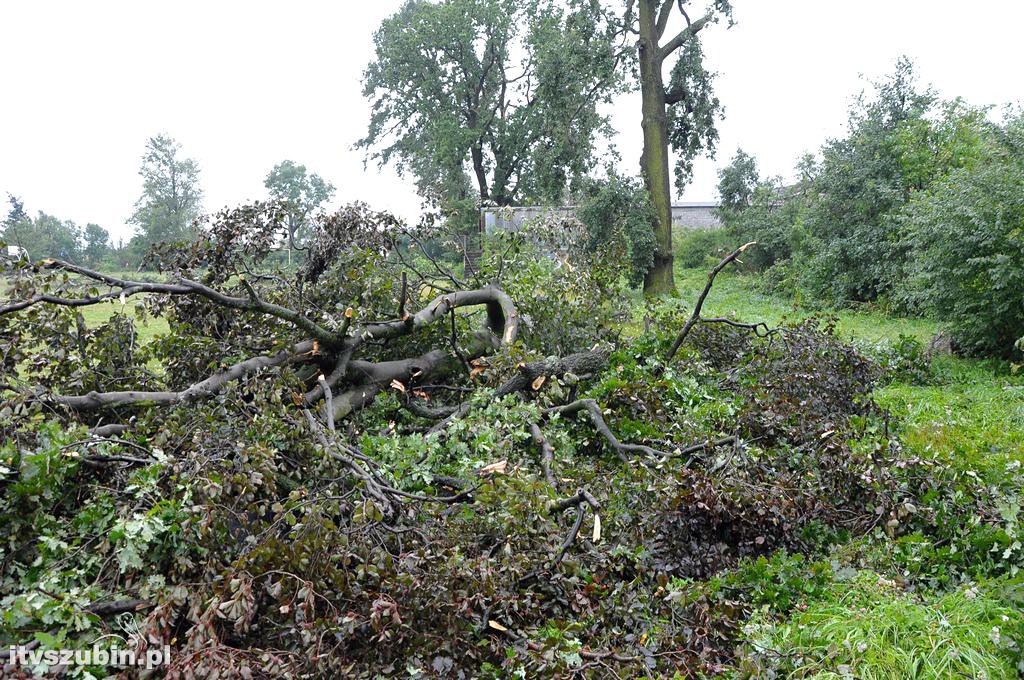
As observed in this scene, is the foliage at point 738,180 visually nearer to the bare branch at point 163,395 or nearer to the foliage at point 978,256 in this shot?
the foliage at point 978,256

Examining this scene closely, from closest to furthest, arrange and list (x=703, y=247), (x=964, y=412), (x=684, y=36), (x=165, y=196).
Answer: (x=964, y=412), (x=684, y=36), (x=703, y=247), (x=165, y=196)

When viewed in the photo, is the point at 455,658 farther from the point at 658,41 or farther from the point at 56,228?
the point at 56,228

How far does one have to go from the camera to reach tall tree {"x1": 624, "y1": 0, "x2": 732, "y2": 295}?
52.0 feet

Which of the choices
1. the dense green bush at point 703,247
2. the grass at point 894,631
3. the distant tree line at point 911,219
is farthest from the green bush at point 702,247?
the grass at point 894,631

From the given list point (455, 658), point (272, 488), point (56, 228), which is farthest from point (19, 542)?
point (56, 228)

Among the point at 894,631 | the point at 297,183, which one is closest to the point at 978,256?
the point at 894,631

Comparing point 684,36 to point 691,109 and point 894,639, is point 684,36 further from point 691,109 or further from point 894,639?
point 894,639

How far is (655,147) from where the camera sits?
16.2 m

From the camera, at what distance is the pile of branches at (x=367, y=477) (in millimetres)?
2545

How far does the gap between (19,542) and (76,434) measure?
0.50 m

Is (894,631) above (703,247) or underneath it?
underneath

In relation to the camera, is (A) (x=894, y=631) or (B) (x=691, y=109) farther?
(B) (x=691, y=109)

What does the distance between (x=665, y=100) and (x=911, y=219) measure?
339 inches

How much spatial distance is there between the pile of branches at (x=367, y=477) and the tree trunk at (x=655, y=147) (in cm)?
1062
